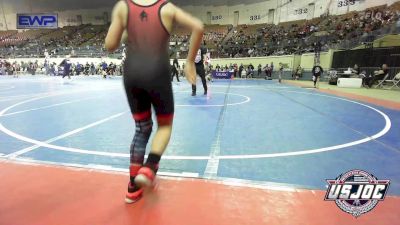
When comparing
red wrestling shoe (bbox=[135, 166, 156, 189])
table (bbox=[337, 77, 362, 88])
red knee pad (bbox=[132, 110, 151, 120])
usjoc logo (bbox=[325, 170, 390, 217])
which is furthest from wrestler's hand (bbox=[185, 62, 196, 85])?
table (bbox=[337, 77, 362, 88])

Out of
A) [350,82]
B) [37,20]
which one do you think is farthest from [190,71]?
[37,20]

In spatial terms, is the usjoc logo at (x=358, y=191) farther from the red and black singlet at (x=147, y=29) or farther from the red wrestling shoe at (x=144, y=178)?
the red and black singlet at (x=147, y=29)

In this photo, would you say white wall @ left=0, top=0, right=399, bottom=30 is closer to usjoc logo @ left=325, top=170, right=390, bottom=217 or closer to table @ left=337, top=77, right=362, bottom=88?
table @ left=337, top=77, right=362, bottom=88

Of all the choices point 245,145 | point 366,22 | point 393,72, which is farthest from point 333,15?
point 245,145

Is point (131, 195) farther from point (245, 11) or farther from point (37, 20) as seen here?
point (37, 20)

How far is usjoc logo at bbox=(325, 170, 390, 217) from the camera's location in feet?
6.57

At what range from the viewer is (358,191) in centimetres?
200

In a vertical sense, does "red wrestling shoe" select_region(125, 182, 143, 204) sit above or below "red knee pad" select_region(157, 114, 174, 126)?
below

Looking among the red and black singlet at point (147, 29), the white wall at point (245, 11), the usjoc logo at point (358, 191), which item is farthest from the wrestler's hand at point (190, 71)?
the white wall at point (245, 11)

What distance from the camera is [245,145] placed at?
385 centimetres

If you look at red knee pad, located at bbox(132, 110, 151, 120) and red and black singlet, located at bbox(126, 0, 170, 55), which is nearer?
red and black singlet, located at bbox(126, 0, 170, 55)

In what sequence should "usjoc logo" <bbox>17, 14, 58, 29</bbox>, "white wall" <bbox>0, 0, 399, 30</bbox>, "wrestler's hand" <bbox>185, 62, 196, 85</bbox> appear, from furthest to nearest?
"usjoc logo" <bbox>17, 14, 58, 29</bbox> < "white wall" <bbox>0, 0, 399, 30</bbox> < "wrestler's hand" <bbox>185, 62, 196, 85</bbox>

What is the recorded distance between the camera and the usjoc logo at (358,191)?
200 centimetres

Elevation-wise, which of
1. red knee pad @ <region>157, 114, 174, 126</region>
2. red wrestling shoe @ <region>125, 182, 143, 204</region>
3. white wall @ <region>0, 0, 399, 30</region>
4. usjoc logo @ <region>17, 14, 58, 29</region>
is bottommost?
red wrestling shoe @ <region>125, 182, 143, 204</region>
